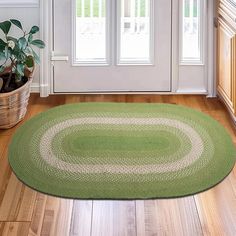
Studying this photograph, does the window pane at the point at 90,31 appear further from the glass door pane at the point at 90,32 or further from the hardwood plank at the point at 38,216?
the hardwood plank at the point at 38,216

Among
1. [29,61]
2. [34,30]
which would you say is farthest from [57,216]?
[34,30]

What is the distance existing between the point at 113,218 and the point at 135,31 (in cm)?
191

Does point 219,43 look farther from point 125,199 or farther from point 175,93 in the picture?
point 125,199

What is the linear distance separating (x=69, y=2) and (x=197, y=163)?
1605 millimetres

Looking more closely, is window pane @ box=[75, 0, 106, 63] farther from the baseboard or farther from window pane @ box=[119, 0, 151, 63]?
the baseboard

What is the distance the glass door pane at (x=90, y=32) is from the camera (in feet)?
12.7

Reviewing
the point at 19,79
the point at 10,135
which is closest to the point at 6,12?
the point at 19,79

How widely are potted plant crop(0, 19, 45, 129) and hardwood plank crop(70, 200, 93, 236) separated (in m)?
1.03

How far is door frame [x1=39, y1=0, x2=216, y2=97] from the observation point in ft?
12.5

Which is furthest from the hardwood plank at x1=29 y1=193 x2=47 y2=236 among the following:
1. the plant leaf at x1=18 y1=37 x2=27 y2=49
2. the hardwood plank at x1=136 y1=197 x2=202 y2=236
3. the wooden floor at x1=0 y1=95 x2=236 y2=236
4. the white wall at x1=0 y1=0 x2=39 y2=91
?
the white wall at x1=0 y1=0 x2=39 y2=91

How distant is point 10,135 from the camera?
324cm

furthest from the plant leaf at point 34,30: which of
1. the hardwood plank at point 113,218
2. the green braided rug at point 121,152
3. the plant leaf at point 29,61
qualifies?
the hardwood plank at point 113,218

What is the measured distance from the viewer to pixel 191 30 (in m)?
3.91

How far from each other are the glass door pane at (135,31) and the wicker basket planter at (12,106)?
810 millimetres
